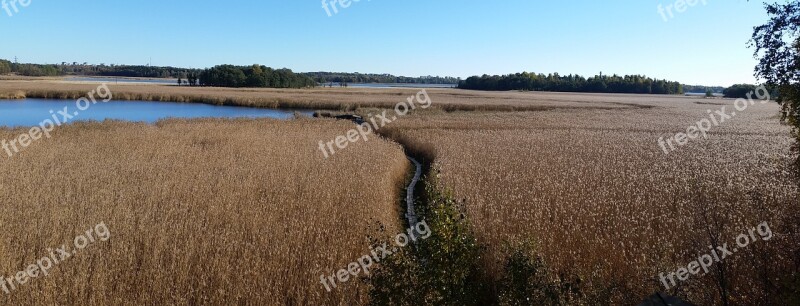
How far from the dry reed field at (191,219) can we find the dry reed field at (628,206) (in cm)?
242

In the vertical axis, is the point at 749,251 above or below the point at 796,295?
below

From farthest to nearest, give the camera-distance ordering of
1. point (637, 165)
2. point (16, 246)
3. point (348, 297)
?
point (637, 165), point (16, 246), point (348, 297)

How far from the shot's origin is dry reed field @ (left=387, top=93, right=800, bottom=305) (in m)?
6.18

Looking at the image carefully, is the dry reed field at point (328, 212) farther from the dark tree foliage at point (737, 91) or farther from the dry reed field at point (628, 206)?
the dark tree foliage at point (737, 91)

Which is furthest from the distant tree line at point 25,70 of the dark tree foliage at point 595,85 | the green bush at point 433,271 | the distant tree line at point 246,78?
the green bush at point 433,271

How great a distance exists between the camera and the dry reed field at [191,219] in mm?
5840

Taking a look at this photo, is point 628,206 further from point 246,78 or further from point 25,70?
point 25,70

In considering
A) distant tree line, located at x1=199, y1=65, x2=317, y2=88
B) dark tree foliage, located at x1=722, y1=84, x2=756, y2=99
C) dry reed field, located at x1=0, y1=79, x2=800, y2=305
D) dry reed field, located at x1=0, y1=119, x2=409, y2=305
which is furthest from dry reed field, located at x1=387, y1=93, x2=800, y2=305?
dark tree foliage, located at x1=722, y1=84, x2=756, y2=99

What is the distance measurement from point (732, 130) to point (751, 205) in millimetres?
24287

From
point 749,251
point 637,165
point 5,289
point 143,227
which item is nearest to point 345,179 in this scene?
point 143,227

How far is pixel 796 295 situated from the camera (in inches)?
150

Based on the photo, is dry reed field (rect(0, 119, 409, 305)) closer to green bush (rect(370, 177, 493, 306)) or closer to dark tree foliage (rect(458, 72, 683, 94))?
green bush (rect(370, 177, 493, 306))

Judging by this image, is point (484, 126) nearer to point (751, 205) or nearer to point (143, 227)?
point (751, 205)

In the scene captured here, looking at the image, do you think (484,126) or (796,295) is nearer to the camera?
(796,295)
